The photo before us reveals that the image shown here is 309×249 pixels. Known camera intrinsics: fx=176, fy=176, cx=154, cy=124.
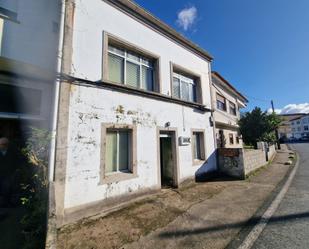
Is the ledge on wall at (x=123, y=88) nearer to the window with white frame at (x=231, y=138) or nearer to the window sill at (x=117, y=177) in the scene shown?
the window sill at (x=117, y=177)

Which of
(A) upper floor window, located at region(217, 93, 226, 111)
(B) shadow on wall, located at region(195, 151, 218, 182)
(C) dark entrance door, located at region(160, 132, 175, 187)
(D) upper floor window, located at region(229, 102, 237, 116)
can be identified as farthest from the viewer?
(D) upper floor window, located at region(229, 102, 237, 116)

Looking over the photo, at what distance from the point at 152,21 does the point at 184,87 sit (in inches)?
139

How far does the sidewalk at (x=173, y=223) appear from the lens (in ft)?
12.2

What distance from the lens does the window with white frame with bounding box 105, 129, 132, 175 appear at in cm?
584

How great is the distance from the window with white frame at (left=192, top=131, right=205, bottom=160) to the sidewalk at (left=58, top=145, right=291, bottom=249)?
8.87 ft

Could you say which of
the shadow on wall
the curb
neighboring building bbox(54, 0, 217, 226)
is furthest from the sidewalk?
the shadow on wall

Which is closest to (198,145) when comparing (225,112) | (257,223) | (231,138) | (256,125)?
(257,223)

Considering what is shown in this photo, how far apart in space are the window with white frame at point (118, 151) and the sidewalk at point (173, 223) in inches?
52.1

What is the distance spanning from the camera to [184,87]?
9.49 metres

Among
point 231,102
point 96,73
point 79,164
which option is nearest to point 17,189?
point 79,164

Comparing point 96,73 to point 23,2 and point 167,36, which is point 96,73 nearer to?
point 23,2

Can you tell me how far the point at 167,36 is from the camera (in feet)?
27.6

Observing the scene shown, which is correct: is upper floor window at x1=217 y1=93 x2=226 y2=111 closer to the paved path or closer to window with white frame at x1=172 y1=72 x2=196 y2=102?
window with white frame at x1=172 y1=72 x2=196 y2=102

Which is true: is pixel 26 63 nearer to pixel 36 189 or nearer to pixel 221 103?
pixel 36 189
